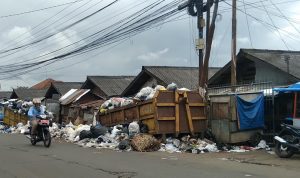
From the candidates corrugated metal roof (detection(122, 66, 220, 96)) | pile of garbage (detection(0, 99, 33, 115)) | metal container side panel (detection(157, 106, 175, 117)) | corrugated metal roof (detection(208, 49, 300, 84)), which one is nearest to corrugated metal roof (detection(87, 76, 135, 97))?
corrugated metal roof (detection(122, 66, 220, 96))

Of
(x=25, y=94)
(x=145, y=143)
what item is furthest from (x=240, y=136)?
(x=25, y=94)

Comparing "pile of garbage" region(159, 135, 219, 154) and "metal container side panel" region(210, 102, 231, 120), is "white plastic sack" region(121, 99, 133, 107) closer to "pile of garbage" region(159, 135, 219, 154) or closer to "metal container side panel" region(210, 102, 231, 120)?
"pile of garbage" region(159, 135, 219, 154)

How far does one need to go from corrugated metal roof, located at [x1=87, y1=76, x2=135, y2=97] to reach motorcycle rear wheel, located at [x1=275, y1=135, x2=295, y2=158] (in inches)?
930

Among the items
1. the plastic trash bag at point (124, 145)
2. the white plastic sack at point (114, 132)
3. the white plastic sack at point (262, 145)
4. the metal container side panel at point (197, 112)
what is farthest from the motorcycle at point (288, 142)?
the white plastic sack at point (114, 132)

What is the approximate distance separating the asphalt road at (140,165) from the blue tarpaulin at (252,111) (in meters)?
2.13

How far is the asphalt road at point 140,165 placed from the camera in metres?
11.0

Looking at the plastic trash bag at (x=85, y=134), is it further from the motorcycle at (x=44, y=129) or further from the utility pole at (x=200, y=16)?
the utility pole at (x=200, y=16)

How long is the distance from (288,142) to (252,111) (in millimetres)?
3978

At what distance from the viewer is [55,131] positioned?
27.2 m

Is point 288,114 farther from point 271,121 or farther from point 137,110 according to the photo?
point 137,110

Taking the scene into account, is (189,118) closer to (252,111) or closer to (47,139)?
(252,111)

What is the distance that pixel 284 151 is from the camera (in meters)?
14.6

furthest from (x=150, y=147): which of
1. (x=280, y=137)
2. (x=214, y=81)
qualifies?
(x=214, y=81)

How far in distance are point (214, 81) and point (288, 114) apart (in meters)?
9.49
